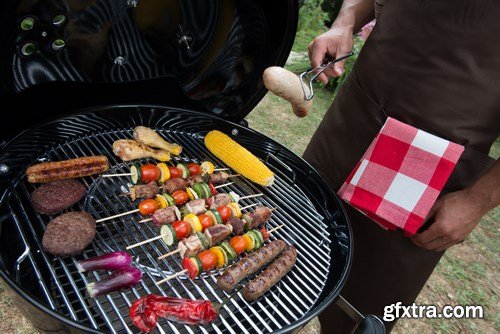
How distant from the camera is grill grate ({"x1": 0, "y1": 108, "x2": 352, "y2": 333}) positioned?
1625mm

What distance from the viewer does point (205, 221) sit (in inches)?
87.7

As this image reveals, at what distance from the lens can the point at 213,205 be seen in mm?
2312

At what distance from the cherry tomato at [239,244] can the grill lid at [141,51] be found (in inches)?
36.6

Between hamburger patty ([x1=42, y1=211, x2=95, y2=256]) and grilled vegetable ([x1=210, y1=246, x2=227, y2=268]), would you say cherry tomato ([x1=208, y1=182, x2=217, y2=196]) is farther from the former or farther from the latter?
hamburger patty ([x1=42, y1=211, x2=95, y2=256])

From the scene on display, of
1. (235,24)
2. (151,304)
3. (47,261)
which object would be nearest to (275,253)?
(151,304)

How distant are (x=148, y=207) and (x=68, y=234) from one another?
0.53 m

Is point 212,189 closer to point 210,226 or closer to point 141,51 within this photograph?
point 210,226

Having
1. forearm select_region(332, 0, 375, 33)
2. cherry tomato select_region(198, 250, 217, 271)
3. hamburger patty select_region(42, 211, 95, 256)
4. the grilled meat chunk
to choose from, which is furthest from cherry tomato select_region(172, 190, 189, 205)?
forearm select_region(332, 0, 375, 33)

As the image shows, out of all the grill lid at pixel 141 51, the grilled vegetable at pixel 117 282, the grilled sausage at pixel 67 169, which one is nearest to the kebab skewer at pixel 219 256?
the grilled vegetable at pixel 117 282

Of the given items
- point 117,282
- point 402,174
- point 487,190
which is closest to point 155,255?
point 117,282

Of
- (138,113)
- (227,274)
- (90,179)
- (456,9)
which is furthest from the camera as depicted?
(138,113)

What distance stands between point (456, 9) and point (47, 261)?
2.34 m

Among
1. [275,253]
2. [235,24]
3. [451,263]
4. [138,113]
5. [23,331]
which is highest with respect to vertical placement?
[235,24]

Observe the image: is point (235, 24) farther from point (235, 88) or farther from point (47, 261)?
point (47, 261)
